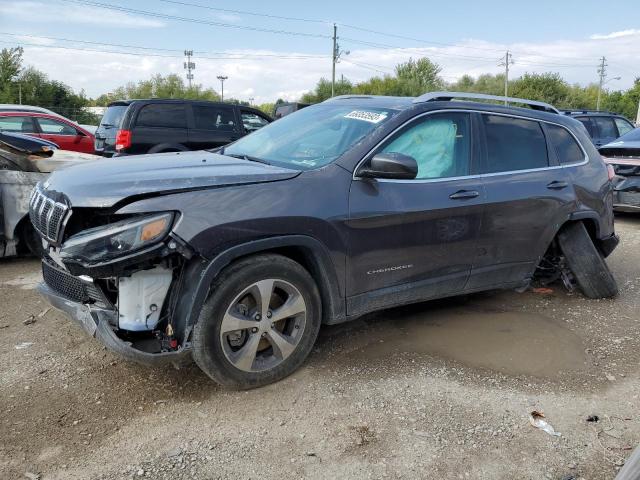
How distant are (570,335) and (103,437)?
3.44 metres

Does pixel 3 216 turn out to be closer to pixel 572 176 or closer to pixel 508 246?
pixel 508 246

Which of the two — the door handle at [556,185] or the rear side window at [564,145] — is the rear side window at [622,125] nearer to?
the rear side window at [564,145]

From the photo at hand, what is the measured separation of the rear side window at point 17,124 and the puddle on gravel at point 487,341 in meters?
10.6

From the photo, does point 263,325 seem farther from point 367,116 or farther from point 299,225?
point 367,116

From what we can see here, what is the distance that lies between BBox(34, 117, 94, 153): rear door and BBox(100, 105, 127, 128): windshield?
81.8 inches

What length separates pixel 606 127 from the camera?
42.7 ft

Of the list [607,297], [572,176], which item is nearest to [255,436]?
[572,176]

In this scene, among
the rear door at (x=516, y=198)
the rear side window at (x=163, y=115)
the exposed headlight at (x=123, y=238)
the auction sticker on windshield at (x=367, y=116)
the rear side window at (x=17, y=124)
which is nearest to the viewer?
the exposed headlight at (x=123, y=238)

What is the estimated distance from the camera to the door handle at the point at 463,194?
386cm

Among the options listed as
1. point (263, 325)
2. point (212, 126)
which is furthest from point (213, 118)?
point (263, 325)

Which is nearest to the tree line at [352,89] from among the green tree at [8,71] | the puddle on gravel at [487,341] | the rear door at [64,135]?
the green tree at [8,71]

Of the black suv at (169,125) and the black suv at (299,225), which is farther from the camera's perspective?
the black suv at (169,125)

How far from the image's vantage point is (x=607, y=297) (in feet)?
17.0

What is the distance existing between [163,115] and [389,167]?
25.2ft
